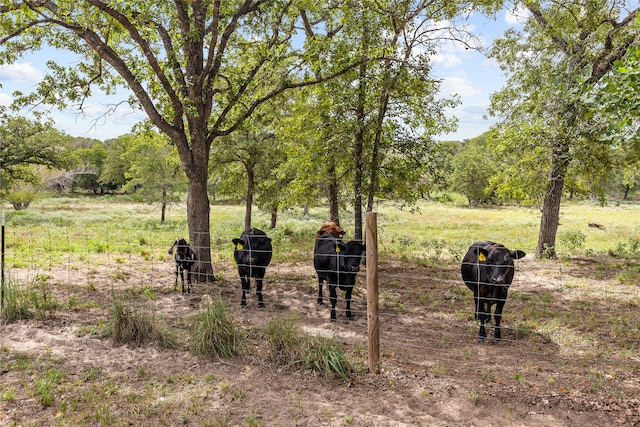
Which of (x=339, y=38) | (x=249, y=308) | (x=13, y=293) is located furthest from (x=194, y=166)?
(x=339, y=38)

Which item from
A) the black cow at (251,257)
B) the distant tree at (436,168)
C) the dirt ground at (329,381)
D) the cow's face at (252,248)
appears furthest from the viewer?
the distant tree at (436,168)

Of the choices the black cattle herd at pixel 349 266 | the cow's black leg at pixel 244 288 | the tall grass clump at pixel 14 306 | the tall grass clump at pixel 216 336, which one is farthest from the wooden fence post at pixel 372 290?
the tall grass clump at pixel 14 306

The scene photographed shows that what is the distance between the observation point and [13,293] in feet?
24.8

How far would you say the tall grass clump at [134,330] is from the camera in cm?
659

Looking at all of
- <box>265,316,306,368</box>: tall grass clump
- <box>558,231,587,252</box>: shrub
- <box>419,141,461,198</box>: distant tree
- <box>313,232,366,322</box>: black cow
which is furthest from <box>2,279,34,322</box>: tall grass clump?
<box>558,231,587,252</box>: shrub

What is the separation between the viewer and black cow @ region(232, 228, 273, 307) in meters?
9.13

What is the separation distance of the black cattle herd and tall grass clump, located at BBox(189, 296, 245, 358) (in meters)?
1.75

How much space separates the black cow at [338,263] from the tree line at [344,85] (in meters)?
2.90

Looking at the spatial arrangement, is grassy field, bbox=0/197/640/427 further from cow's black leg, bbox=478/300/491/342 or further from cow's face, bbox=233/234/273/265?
cow's face, bbox=233/234/273/265

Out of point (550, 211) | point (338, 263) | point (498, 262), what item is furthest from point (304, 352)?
point (550, 211)

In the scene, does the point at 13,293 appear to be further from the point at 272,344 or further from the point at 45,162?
the point at 45,162

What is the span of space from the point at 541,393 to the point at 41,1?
38.8 feet

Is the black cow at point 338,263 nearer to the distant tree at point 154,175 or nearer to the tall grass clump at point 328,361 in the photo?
the tall grass clump at point 328,361

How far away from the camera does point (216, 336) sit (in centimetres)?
623
